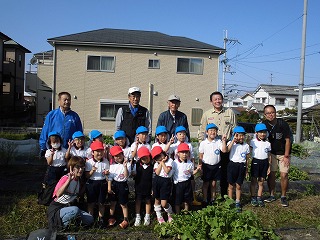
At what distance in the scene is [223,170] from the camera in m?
5.17

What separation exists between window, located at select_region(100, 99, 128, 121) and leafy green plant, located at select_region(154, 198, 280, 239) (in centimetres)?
1455

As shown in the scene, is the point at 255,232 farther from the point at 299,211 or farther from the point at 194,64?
the point at 194,64

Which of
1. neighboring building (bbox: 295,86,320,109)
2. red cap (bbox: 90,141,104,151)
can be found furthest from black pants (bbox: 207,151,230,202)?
neighboring building (bbox: 295,86,320,109)

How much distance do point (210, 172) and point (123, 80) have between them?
552 inches

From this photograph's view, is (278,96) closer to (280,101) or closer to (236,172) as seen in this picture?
(280,101)

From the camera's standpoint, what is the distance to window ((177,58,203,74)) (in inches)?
727

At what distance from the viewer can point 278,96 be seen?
39.7 m

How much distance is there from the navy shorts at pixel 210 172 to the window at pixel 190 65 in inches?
553

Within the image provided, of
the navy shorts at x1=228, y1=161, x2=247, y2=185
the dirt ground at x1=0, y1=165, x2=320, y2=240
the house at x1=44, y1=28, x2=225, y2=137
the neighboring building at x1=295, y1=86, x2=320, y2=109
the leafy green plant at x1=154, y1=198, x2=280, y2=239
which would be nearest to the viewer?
the leafy green plant at x1=154, y1=198, x2=280, y2=239

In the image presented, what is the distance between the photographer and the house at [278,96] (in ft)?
127

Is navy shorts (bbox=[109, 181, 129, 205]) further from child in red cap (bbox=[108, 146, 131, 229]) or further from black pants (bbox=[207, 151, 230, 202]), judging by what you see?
black pants (bbox=[207, 151, 230, 202])

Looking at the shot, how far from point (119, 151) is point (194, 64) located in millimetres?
14912

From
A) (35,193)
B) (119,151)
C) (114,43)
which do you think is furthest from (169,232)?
(114,43)

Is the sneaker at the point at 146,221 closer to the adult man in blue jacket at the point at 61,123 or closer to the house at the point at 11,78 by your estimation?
the adult man in blue jacket at the point at 61,123
